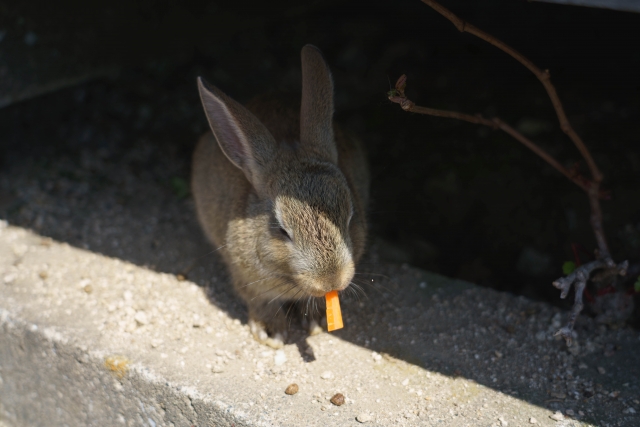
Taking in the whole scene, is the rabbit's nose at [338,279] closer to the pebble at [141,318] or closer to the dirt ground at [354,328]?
the dirt ground at [354,328]

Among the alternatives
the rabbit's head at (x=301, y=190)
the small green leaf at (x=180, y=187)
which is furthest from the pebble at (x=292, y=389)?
the small green leaf at (x=180, y=187)

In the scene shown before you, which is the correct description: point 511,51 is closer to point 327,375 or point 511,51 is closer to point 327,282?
point 327,282

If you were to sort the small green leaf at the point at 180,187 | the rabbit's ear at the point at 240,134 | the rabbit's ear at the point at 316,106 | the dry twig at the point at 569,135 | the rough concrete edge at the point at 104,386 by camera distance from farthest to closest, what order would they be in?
the small green leaf at the point at 180,187, the rabbit's ear at the point at 316,106, the rabbit's ear at the point at 240,134, the rough concrete edge at the point at 104,386, the dry twig at the point at 569,135

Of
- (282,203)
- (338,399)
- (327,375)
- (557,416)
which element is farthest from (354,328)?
(557,416)

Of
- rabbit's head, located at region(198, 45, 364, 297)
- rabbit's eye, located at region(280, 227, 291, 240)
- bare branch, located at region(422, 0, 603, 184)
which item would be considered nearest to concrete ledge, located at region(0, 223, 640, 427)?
rabbit's head, located at region(198, 45, 364, 297)

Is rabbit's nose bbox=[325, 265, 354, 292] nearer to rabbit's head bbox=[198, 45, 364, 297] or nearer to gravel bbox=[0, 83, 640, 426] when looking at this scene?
rabbit's head bbox=[198, 45, 364, 297]

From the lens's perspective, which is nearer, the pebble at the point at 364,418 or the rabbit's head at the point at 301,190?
the pebble at the point at 364,418

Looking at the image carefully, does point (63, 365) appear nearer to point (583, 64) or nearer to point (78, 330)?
point (78, 330)

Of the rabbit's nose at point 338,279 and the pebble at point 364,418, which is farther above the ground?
the rabbit's nose at point 338,279
